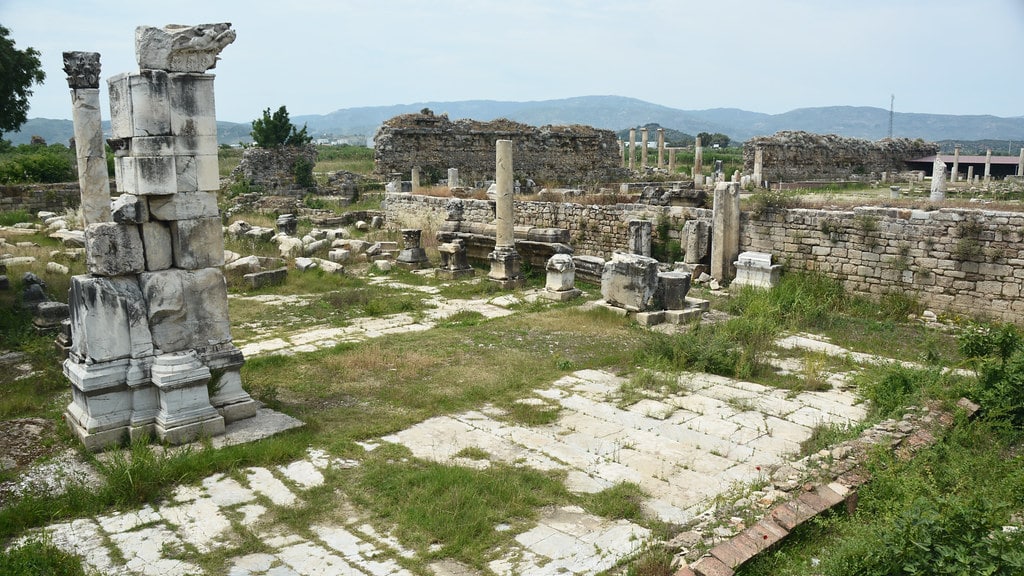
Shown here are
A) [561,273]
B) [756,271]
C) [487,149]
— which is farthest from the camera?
[487,149]

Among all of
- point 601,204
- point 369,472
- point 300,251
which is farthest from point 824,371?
point 300,251

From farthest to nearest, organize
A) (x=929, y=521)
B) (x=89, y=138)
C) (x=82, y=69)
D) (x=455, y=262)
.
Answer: (x=455, y=262) < (x=89, y=138) < (x=82, y=69) < (x=929, y=521)

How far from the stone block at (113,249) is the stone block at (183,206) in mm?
271

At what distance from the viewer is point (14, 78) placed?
1576 centimetres

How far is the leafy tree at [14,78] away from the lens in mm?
15305

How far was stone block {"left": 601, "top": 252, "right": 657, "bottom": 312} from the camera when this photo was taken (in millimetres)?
11633

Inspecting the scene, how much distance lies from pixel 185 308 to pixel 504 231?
895 centimetres

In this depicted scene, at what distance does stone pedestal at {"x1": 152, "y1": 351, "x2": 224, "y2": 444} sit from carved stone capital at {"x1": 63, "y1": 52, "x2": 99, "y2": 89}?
6247mm

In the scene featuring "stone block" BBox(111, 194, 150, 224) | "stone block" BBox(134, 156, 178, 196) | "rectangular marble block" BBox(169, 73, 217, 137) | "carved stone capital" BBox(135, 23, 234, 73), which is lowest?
"stone block" BBox(111, 194, 150, 224)

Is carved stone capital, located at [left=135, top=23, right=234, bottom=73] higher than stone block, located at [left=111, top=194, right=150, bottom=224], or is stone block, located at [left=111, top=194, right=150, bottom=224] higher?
carved stone capital, located at [left=135, top=23, right=234, bottom=73]

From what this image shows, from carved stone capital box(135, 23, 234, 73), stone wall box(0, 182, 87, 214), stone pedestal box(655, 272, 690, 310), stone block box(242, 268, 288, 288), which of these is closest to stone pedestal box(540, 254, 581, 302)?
stone pedestal box(655, 272, 690, 310)

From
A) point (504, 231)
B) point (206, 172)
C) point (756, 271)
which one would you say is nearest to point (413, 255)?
point (504, 231)

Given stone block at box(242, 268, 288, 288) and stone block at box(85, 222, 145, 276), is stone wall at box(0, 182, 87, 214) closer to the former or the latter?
stone block at box(242, 268, 288, 288)

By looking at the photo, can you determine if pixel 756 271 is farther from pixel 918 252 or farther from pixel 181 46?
pixel 181 46
